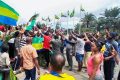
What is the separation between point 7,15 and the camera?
11016 mm

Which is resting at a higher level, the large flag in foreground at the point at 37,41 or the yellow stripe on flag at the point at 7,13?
the yellow stripe on flag at the point at 7,13

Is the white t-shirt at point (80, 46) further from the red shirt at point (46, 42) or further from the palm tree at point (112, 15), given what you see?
the palm tree at point (112, 15)

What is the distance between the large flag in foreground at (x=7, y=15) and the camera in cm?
1078

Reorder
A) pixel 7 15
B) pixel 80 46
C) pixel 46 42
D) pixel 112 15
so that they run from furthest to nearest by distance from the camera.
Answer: pixel 112 15
pixel 46 42
pixel 80 46
pixel 7 15

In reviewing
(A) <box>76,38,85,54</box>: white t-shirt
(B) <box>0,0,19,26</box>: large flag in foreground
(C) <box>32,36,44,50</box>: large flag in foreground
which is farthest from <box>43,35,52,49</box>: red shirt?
(B) <box>0,0,19,26</box>: large flag in foreground

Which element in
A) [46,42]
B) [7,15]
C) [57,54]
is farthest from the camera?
[46,42]

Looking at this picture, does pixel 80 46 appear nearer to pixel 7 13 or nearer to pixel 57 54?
pixel 7 13

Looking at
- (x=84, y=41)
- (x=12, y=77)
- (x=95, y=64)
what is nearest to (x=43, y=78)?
(x=95, y=64)

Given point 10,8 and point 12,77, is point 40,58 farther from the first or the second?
point 12,77

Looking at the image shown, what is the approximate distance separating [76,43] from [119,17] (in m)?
103

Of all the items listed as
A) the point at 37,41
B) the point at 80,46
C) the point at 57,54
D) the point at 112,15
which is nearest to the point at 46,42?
the point at 37,41

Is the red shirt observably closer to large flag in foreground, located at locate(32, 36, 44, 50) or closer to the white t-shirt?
large flag in foreground, located at locate(32, 36, 44, 50)

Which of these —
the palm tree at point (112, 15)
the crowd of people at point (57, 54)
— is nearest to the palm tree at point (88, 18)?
the palm tree at point (112, 15)

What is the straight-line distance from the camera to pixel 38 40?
15977 millimetres
